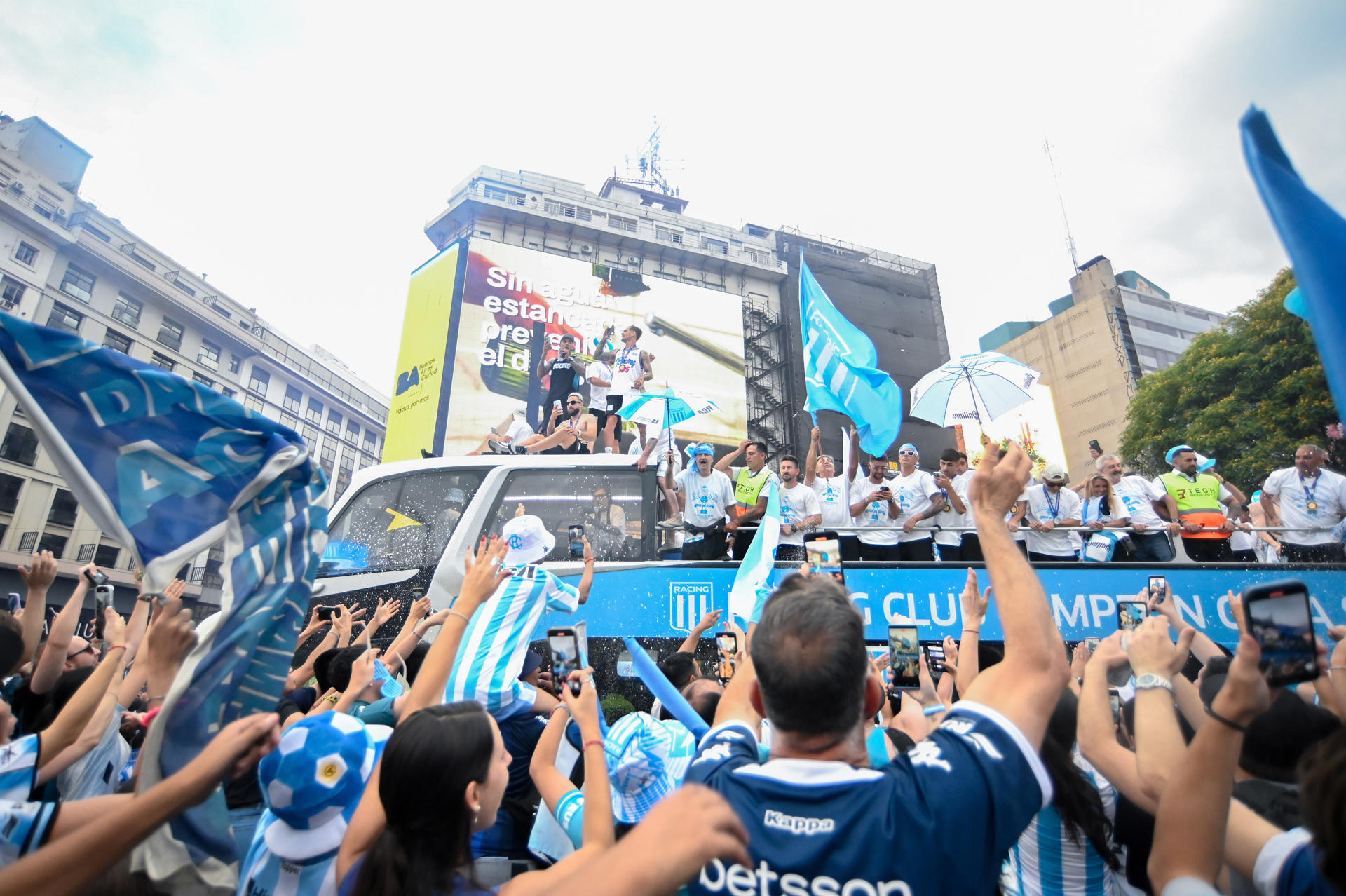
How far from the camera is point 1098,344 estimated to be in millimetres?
37344

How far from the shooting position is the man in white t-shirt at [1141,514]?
690cm

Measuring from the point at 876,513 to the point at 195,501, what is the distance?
6.67 m

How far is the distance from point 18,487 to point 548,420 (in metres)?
28.8

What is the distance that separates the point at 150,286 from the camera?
3419 centimetres

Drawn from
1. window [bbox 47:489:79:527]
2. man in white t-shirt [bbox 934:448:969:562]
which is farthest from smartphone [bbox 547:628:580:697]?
window [bbox 47:489:79:527]

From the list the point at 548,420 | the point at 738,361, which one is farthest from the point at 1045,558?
the point at 738,361

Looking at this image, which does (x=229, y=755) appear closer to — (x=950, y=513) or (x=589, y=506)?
(x=589, y=506)

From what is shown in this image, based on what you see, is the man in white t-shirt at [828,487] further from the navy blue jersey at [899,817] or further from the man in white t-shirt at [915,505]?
the navy blue jersey at [899,817]

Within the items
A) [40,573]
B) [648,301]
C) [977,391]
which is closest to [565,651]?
[40,573]

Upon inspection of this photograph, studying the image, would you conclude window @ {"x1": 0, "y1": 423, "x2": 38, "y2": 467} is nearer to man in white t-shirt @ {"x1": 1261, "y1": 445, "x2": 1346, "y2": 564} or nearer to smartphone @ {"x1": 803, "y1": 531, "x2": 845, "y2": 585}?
smartphone @ {"x1": 803, "y1": 531, "x2": 845, "y2": 585}

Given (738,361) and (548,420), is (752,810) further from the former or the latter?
(738,361)

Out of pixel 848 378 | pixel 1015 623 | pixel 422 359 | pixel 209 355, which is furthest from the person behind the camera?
pixel 209 355

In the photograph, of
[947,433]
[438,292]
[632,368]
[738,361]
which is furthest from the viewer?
[947,433]

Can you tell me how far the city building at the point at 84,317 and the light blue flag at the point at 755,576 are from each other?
1023 inches
